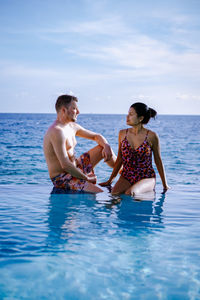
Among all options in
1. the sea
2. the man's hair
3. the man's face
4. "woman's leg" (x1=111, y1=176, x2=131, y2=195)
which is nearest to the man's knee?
the sea

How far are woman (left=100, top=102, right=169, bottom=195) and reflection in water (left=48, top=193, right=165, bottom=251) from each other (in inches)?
12.4

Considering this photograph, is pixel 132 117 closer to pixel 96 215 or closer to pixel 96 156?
pixel 96 156

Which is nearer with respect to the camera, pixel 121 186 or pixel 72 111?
pixel 72 111

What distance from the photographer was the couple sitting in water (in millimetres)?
5965

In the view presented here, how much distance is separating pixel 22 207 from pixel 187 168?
7454mm

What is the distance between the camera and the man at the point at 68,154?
579cm

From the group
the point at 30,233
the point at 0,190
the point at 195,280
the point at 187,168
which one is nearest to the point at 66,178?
the point at 0,190

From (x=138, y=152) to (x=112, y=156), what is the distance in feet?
1.92

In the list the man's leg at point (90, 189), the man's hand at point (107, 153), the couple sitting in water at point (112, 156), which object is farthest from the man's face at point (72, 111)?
the man's leg at point (90, 189)

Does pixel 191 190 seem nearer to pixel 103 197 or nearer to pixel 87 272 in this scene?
pixel 103 197

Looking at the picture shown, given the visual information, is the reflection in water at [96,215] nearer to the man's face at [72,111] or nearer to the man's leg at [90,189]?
the man's leg at [90,189]

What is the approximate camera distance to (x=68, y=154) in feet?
20.2

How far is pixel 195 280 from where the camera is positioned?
10.3 ft

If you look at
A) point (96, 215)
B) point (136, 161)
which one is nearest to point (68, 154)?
point (136, 161)
